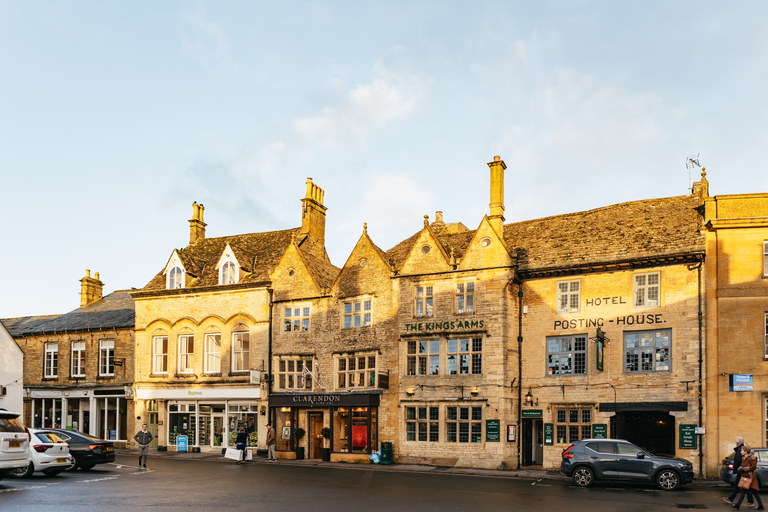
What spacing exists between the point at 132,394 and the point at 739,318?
3070 centimetres

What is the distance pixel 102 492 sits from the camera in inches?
782

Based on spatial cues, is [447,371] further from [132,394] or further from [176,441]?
[132,394]

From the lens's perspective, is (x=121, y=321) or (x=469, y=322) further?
(x=121, y=321)

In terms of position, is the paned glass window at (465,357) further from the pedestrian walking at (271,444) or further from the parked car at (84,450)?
the parked car at (84,450)

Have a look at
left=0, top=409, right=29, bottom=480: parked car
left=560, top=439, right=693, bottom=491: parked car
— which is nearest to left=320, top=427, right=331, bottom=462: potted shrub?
left=560, top=439, right=693, bottom=491: parked car

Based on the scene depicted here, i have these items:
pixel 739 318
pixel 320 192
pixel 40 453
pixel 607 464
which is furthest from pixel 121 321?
pixel 739 318

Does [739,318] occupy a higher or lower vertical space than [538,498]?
higher

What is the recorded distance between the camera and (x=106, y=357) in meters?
42.3

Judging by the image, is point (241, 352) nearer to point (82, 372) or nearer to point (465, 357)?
point (82, 372)

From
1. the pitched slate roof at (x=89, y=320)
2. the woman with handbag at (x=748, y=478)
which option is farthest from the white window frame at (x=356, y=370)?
the woman with handbag at (x=748, y=478)

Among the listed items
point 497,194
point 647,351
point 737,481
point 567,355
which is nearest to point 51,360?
point 497,194

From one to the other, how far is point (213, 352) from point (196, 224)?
9.69 m

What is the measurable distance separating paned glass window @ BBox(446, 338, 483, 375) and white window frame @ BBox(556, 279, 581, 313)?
3763 mm

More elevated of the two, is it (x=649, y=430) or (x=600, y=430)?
(x=600, y=430)
